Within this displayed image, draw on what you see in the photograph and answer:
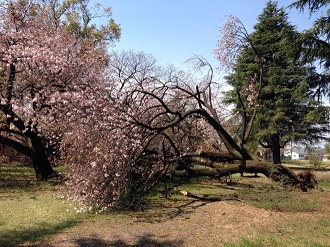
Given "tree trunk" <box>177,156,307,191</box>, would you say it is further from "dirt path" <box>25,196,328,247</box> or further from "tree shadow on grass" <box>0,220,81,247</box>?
"tree shadow on grass" <box>0,220,81,247</box>

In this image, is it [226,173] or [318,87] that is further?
[318,87]

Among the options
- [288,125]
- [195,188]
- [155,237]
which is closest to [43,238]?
[155,237]

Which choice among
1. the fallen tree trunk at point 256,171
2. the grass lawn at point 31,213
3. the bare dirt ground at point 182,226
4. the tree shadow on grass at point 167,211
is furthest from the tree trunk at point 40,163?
the bare dirt ground at point 182,226

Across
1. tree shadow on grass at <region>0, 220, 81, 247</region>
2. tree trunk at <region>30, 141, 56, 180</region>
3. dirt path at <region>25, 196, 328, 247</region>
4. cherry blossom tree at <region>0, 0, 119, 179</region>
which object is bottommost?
tree shadow on grass at <region>0, 220, 81, 247</region>

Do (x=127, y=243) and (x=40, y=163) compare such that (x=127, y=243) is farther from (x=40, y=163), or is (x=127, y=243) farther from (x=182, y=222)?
(x=40, y=163)

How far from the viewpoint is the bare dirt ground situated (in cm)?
589

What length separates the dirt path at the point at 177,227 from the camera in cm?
588

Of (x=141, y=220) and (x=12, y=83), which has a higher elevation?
(x=12, y=83)

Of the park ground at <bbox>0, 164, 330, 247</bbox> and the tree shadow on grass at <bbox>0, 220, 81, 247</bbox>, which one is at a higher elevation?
the park ground at <bbox>0, 164, 330, 247</bbox>

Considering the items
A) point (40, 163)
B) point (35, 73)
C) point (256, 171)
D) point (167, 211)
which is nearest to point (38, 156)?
Result: point (40, 163)

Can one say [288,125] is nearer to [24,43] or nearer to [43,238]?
[24,43]

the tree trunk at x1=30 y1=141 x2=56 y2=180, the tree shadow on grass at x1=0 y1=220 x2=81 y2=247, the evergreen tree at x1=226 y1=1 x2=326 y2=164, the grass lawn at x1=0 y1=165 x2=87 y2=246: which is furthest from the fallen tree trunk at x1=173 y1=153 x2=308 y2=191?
the evergreen tree at x1=226 y1=1 x2=326 y2=164

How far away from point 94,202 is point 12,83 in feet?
23.7

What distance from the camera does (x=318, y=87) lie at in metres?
16.8
